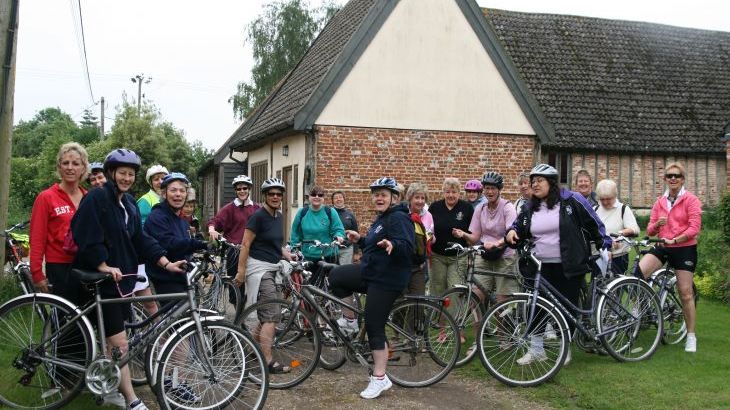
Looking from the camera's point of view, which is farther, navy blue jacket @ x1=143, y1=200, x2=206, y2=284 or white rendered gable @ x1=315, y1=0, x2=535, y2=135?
white rendered gable @ x1=315, y1=0, x2=535, y2=135

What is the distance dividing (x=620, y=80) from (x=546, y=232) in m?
16.4

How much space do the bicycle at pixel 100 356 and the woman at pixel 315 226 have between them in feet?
11.2

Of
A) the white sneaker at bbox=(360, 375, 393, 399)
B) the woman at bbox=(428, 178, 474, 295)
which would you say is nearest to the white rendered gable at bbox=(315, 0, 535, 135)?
the woman at bbox=(428, 178, 474, 295)

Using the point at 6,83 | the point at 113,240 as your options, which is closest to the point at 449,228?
the point at 113,240

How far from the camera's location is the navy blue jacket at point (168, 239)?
6.11 meters

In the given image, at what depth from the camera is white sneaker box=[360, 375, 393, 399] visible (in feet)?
19.6

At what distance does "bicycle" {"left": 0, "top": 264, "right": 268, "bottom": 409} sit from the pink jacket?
4.71 metres

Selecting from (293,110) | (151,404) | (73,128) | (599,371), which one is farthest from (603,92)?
(73,128)

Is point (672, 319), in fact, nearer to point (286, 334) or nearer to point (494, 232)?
point (494, 232)

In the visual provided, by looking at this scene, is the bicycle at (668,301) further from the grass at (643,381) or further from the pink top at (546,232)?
the pink top at (546,232)

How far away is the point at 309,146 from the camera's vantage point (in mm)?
15008

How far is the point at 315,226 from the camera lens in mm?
8516

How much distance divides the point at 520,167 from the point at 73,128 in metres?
62.3

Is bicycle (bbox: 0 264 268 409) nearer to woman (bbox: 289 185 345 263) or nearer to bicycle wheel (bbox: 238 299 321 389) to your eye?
bicycle wheel (bbox: 238 299 321 389)
